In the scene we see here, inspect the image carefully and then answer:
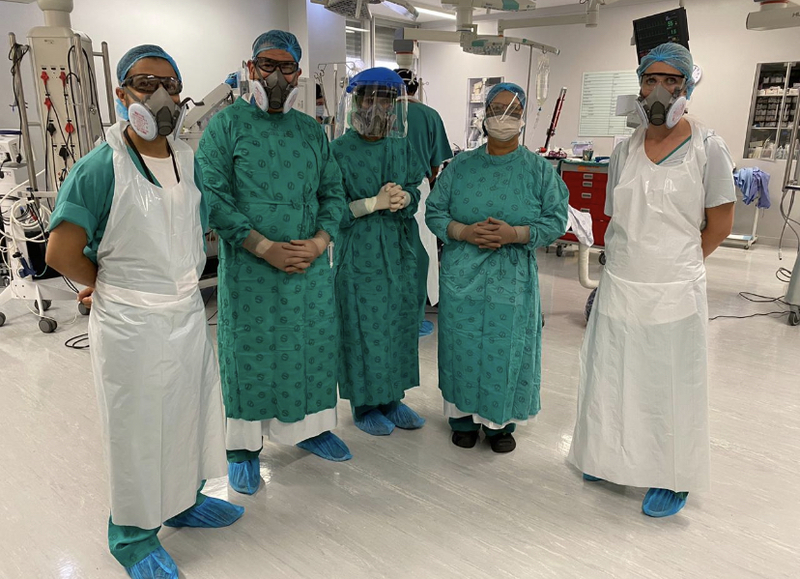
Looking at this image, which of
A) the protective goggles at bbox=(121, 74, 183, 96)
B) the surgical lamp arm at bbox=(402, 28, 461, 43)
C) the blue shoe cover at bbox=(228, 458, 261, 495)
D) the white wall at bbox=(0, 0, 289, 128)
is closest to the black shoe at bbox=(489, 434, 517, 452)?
the blue shoe cover at bbox=(228, 458, 261, 495)

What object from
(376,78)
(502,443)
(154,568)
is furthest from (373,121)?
(154,568)

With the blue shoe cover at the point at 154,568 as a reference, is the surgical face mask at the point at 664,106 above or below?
above

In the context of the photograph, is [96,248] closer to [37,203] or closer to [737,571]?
[737,571]

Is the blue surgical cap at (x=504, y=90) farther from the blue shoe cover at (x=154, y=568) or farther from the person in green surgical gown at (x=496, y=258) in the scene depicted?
the blue shoe cover at (x=154, y=568)

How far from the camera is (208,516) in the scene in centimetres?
198

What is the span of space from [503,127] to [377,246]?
2.24 feet

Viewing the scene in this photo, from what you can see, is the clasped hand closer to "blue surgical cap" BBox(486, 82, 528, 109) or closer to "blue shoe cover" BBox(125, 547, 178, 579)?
"blue surgical cap" BBox(486, 82, 528, 109)

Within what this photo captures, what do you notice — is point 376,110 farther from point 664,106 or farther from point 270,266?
point 664,106

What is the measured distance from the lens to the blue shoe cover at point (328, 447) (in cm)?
241

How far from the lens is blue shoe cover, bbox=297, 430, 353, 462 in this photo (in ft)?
7.92

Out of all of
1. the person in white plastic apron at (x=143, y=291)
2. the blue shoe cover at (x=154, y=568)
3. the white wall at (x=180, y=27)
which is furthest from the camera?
the white wall at (x=180, y=27)

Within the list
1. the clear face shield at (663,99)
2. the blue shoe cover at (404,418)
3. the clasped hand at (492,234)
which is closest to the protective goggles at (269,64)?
the clasped hand at (492,234)

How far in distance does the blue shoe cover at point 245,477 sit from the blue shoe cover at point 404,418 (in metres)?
0.71

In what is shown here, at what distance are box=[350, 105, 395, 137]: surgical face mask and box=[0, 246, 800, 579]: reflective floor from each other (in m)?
1.34
